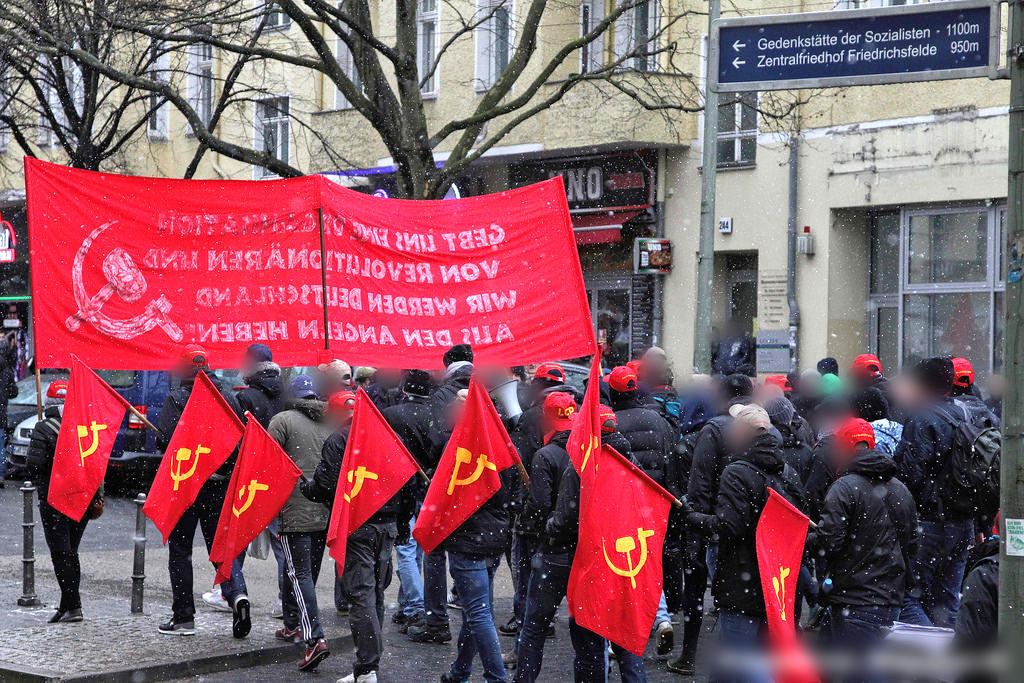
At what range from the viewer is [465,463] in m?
7.33

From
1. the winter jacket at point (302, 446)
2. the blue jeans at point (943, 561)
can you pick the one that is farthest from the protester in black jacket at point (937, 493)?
the winter jacket at point (302, 446)

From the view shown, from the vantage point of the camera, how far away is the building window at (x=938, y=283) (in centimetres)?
1806

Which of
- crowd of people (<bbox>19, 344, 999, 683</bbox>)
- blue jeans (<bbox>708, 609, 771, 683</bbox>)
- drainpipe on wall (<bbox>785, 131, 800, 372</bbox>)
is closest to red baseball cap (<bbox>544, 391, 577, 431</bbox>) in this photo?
crowd of people (<bbox>19, 344, 999, 683</bbox>)

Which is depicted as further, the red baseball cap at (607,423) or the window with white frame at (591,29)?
the window with white frame at (591,29)

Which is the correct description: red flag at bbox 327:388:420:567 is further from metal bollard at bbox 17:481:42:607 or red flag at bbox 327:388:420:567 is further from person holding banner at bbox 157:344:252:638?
metal bollard at bbox 17:481:42:607

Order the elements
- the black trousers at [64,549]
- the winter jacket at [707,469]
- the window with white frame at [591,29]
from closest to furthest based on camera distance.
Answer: the winter jacket at [707,469] → the black trousers at [64,549] → the window with white frame at [591,29]

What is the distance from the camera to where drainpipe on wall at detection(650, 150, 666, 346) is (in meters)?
21.5

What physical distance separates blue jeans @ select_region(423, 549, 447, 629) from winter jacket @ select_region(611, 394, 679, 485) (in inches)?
63.6

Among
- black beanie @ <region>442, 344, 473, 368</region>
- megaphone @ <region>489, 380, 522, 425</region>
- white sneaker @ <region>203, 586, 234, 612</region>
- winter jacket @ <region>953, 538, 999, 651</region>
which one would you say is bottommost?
Answer: white sneaker @ <region>203, 586, 234, 612</region>

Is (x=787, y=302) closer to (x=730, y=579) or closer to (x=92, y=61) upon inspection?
(x=92, y=61)

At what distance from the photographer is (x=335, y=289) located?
780 cm

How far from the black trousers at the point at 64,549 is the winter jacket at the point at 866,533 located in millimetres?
4887

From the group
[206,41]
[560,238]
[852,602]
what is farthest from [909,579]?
[206,41]

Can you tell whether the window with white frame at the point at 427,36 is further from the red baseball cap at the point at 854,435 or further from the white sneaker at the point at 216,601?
the red baseball cap at the point at 854,435
